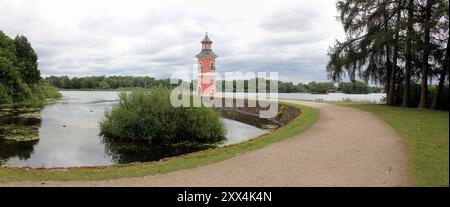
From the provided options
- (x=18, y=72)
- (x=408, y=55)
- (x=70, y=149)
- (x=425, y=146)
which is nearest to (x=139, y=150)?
(x=70, y=149)

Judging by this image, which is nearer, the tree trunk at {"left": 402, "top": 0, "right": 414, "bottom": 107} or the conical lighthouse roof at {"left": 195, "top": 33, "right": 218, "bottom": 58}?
the tree trunk at {"left": 402, "top": 0, "right": 414, "bottom": 107}

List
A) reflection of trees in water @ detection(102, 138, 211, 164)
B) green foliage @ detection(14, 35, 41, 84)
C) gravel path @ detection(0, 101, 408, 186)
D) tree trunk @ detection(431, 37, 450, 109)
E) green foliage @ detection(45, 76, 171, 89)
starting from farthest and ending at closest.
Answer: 1. green foliage @ detection(45, 76, 171, 89)
2. green foliage @ detection(14, 35, 41, 84)
3. tree trunk @ detection(431, 37, 450, 109)
4. reflection of trees in water @ detection(102, 138, 211, 164)
5. gravel path @ detection(0, 101, 408, 186)

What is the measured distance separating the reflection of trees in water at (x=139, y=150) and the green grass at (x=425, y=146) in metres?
9.42

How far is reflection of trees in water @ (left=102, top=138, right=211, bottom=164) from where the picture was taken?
57.3 ft

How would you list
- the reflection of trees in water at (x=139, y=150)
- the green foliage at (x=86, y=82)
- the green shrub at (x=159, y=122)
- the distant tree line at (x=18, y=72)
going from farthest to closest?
the green foliage at (x=86, y=82)
the distant tree line at (x=18, y=72)
the green shrub at (x=159, y=122)
the reflection of trees in water at (x=139, y=150)

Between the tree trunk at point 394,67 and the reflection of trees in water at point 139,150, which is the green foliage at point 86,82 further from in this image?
the reflection of trees in water at point 139,150

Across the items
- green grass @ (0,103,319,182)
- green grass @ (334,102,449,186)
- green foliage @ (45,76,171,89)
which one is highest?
green foliage @ (45,76,171,89)

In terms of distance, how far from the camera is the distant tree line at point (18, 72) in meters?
55.1

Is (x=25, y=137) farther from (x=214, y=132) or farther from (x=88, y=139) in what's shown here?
(x=214, y=132)

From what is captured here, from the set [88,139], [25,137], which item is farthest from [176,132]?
[25,137]

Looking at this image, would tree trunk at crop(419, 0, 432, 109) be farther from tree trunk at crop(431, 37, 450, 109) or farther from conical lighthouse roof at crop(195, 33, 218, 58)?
conical lighthouse roof at crop(195, 33, 218, 58)

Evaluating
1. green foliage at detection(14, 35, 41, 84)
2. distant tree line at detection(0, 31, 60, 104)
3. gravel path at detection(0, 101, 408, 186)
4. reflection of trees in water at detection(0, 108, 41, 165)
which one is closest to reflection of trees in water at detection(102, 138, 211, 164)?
reflection of trees in water at detection(0, 108, 41, 165)

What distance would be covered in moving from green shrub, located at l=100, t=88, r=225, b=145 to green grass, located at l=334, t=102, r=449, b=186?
9499mm

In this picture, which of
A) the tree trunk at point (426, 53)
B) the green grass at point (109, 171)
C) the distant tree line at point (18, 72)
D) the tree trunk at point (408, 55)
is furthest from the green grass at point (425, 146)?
the distant tree line at point (18, 72)
